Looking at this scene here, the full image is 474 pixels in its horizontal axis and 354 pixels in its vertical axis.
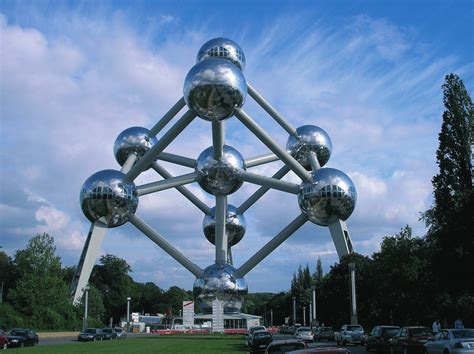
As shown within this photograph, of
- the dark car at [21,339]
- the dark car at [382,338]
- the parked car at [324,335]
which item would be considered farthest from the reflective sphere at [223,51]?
the parked car at [324,335]

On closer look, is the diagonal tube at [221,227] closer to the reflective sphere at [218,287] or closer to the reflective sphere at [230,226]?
the reflective sphere at [218,287]

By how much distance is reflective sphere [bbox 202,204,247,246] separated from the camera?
30578 mm

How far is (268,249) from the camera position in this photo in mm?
28484

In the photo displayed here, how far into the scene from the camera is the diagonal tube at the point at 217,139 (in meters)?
24.9

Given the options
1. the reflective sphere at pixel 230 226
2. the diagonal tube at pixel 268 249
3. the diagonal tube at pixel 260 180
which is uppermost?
the diagonal tube at pixel 260 180

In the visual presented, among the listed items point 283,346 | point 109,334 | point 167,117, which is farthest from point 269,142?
point 109,334

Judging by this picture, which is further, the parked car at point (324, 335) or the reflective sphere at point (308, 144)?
the parked car at point (324, 335)

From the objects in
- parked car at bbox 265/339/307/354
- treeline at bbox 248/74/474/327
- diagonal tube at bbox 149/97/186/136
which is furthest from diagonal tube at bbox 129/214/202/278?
parked car at bbox 265/339/307/354

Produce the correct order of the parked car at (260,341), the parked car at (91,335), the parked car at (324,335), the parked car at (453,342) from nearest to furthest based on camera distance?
the parked car at (453,342) < the parked car at (260,341) < the parked car at (324,335) < the parked car at (91,335)

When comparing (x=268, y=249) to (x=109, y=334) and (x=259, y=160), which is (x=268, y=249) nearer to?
(x=259, y=160)

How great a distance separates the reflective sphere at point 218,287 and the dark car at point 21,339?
9.36 meters

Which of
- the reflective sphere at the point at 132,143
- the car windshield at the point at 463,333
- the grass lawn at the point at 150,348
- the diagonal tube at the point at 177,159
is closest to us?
the car windshield at the point at 463,333

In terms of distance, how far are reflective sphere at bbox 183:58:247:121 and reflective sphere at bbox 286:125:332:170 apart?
854 centimetres

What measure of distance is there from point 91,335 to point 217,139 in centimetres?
1776
